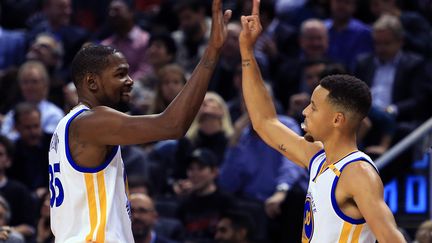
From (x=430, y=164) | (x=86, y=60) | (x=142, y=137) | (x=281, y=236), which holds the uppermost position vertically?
(x=86, y=60)

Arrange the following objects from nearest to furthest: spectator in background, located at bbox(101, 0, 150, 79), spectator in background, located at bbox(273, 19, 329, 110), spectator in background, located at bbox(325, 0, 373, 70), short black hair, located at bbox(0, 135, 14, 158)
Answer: short black hair, located at bbox(0, 135, 14, 158) < spectator in background, located at bbox(273, 19, 329, 110) < spectator in background, located at bbox(325, 0, 373, 70) < spectator in background, located at bbox(101, 0, 150, 79)

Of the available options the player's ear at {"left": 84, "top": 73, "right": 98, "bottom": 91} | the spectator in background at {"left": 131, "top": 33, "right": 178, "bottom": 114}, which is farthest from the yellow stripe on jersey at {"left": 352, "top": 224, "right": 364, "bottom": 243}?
the spectator in background at {"left": 131, "top": 33, "right": 178, "bottom": 114}

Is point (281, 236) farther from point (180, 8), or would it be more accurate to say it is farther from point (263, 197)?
point (180, 8)

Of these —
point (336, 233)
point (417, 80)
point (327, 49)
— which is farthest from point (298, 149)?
point (327, 49)

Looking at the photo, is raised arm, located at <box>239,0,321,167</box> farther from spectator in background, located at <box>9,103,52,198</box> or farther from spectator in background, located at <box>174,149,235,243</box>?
spectator in background, located at <box>9,103,52,198</box>

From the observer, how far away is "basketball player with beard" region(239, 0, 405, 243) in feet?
18.0

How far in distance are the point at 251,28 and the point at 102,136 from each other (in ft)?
3.88

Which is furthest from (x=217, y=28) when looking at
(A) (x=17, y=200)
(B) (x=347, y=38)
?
(B) (x=347, y=38)

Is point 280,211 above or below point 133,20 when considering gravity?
below

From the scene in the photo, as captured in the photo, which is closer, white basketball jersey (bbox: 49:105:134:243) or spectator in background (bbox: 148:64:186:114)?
white basketball jersey (bbox: 49:105:134:243)

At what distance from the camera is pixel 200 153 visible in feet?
32.9

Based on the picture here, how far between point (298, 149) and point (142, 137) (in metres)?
1.07

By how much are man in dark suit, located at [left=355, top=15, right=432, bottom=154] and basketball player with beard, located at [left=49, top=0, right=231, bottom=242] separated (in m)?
4.91

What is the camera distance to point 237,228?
30.3 feet
